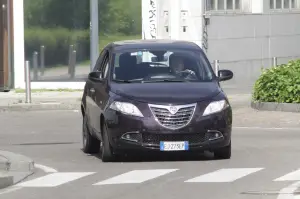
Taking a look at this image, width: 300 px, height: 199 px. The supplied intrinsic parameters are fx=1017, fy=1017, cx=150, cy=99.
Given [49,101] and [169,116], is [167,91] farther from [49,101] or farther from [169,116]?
[49,101]

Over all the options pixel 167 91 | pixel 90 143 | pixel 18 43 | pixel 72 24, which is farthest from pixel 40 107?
pixel 167 91

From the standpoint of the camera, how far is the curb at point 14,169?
1249 cm

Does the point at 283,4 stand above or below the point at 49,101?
above

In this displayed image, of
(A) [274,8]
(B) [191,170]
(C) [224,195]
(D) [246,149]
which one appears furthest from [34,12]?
(C) [224,195]

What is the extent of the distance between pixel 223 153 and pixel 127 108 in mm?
1571

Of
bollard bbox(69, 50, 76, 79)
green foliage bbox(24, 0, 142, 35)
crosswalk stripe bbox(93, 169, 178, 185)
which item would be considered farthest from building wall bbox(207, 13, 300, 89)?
crosswalk stripe bbox(93, 169, 178, 185)

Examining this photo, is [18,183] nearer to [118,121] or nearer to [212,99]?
[118,121]

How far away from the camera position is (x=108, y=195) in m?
11.5

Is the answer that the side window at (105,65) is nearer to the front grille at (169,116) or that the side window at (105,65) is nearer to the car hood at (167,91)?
the car hood at (167,91)

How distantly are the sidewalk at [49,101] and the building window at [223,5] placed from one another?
4.04 meters

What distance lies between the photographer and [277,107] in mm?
20953

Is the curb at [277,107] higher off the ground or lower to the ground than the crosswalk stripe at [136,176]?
higher

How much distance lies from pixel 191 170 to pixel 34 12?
15607 mm

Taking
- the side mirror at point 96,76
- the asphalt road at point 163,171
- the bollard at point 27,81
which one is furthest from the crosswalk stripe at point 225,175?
the bollard at point 27,81
